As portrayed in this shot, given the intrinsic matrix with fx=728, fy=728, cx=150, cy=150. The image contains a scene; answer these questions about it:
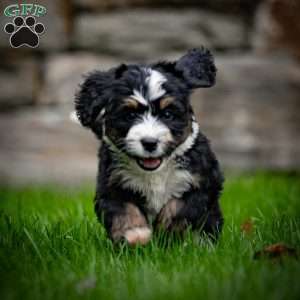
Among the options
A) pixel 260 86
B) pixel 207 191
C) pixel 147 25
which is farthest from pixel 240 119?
pixel 207 191

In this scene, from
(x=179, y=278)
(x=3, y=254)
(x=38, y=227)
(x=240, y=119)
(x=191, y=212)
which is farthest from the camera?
(x=240, y=119)

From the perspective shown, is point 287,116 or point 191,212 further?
point 287,116

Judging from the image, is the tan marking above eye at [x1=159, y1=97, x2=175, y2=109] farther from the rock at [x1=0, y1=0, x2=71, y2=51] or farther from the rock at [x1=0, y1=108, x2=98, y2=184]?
the rock at [x1=0, y1=0, x2=71, y2=51]

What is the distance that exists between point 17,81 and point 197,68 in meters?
4.99

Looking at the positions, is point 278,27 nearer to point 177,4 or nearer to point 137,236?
point 177,4

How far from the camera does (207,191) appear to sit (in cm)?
418

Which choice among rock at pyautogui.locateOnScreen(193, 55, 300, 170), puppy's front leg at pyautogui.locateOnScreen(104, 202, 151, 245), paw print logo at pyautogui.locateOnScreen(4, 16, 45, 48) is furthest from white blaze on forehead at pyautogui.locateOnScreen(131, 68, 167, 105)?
rock at pyautogui.locateOnScreen(193, 55, 300, 170)

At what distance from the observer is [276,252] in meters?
3.59

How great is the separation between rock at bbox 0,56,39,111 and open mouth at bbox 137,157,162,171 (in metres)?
5.21

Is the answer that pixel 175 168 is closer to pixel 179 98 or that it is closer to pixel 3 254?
pixel 179 98

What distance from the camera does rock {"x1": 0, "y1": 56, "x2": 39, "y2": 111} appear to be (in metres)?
8.94

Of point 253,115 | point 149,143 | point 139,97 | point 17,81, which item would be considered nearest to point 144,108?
point 139,97

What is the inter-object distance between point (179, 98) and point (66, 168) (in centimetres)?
480

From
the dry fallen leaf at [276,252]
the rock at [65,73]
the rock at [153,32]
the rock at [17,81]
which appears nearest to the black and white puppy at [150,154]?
the dry fallen leaf at [276,252]
